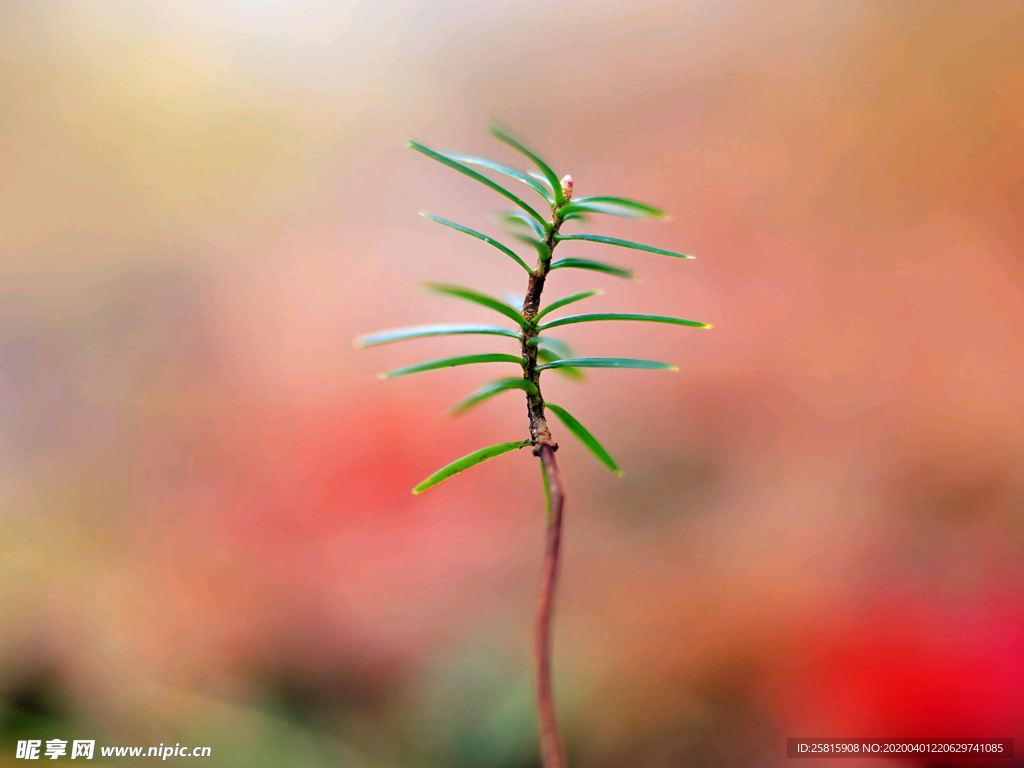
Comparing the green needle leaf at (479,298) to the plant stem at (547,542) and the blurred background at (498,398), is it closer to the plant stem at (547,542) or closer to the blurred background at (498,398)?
the plant stem at (547,542)

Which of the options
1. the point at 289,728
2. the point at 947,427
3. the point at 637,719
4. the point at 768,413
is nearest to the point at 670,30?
the point at 768,413

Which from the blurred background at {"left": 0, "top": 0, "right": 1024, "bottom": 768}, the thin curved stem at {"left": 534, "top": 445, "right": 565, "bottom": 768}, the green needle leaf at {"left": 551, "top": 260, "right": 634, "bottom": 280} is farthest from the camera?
the blurred background at {"left": 0, "top": 0, "right": 1024, "bottom": 768}

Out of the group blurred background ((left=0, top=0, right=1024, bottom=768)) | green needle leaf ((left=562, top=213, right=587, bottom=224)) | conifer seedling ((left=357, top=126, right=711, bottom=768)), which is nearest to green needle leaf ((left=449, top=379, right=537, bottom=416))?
conifer seedling ((left=357, top=126, right=711, bottom=768))

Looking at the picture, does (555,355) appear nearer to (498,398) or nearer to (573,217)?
(573,217)

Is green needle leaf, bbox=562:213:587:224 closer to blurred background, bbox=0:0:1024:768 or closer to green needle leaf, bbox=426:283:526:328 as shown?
green needle leaf, bbox=426:283:526:328

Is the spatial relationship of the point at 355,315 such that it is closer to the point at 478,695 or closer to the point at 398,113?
the point at 398,113

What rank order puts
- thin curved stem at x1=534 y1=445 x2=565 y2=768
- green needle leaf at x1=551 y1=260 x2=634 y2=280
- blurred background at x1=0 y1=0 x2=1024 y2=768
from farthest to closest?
1. blurred background at x1=0 y1=0 x2=1024 y2=768
2. green needle leaf at x1=551 y1=260 x2=634 y2=280
3. thin curved stem at x1=534 y1=445 x2=565 y2=768

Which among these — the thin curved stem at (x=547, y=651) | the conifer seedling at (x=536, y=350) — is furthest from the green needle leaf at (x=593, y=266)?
the thin curved stem at (x=547, y=651)
